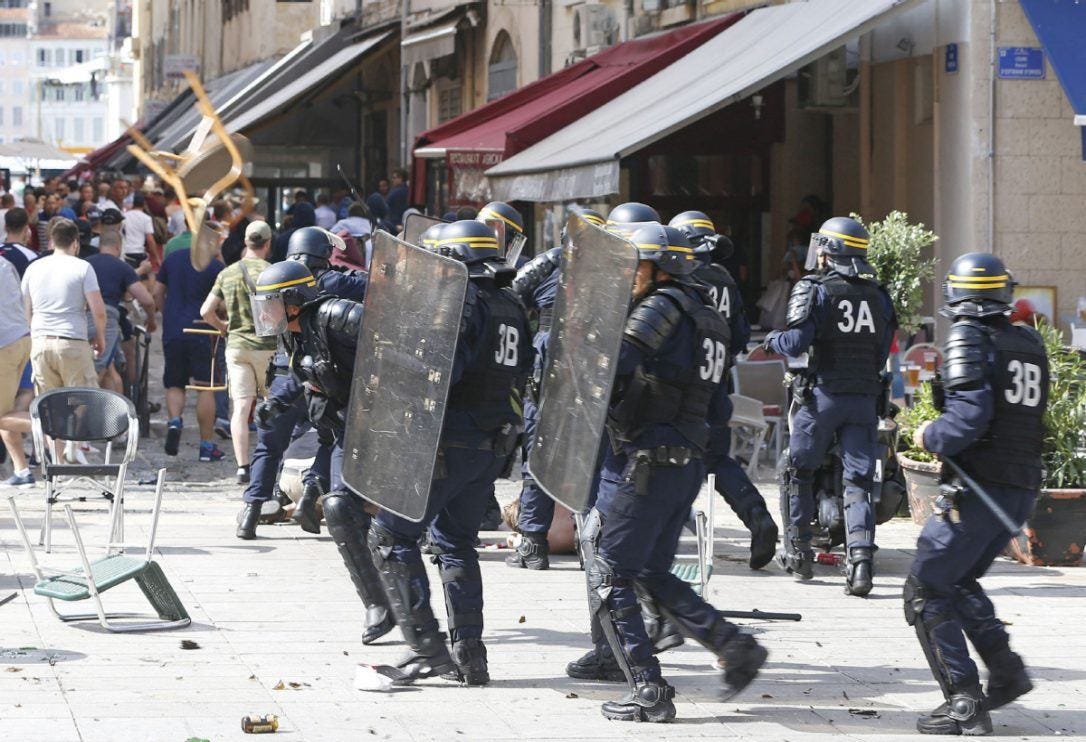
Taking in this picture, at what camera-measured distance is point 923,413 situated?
10633 mm

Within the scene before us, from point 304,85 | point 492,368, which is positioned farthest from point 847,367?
point 304,85

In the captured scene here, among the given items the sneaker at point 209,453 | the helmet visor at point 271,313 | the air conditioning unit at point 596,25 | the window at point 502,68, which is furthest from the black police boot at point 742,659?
the window at point 502,68

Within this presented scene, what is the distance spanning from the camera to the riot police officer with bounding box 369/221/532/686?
705 centimetres

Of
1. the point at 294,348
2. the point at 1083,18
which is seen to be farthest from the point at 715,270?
the point at 1083,18

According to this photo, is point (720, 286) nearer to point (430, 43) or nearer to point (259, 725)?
point (259, 725)

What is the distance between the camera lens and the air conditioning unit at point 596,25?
19062 mm

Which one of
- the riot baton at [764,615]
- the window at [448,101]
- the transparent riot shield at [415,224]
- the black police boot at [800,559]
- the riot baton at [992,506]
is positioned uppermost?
the window at [448,101]

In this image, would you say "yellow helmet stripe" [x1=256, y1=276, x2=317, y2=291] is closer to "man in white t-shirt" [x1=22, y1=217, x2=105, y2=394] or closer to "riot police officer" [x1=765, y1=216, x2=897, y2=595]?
"riot police officer" [x1=765, y1=216, x2=897, y2=595]

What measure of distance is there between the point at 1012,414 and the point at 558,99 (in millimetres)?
11409

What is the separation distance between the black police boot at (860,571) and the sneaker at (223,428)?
7.04 meters

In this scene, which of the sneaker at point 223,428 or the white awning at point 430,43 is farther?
the white awning at point 430,43

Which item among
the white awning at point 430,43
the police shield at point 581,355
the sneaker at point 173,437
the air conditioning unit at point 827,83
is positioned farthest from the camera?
the white awning at point 430,43

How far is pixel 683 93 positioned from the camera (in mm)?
14602

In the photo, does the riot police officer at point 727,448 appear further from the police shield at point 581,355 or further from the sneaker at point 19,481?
the sneaker at point 19,481
